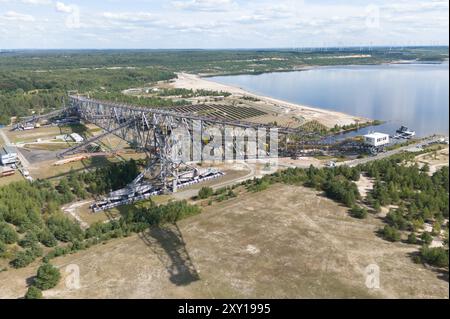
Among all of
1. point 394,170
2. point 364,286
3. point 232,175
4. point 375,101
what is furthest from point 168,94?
point 364,286

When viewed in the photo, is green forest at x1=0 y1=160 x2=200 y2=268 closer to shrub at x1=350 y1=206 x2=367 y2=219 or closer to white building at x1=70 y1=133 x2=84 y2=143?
shrub at x1=350 y1=206 x2=367 y2=219

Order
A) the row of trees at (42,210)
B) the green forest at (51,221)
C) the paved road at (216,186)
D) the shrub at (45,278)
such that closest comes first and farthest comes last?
1. the shrub at (45,278)
2. the green forest at (51,221)
3. the row of trees at (42,210)
4. the paved road at (216,186)

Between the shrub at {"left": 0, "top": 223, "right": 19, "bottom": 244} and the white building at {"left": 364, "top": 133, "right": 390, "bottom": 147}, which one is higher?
the white building at {"left": 364, "top": 133, "right": 390, "bottom": 147}

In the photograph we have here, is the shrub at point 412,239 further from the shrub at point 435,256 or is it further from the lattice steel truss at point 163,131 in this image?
the lattice steel truss at point 163,131

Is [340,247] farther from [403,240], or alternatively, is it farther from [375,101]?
[375,101]

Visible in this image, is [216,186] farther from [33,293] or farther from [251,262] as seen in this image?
[33,293]

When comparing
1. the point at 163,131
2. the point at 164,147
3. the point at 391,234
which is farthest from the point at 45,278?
the point at 391,234

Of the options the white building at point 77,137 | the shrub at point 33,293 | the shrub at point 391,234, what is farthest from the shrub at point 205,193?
the white building at point 77,137

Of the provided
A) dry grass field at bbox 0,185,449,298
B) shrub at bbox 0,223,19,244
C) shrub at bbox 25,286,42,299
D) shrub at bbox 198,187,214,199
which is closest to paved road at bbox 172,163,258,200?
shrub at bbox 198,187,214,199
